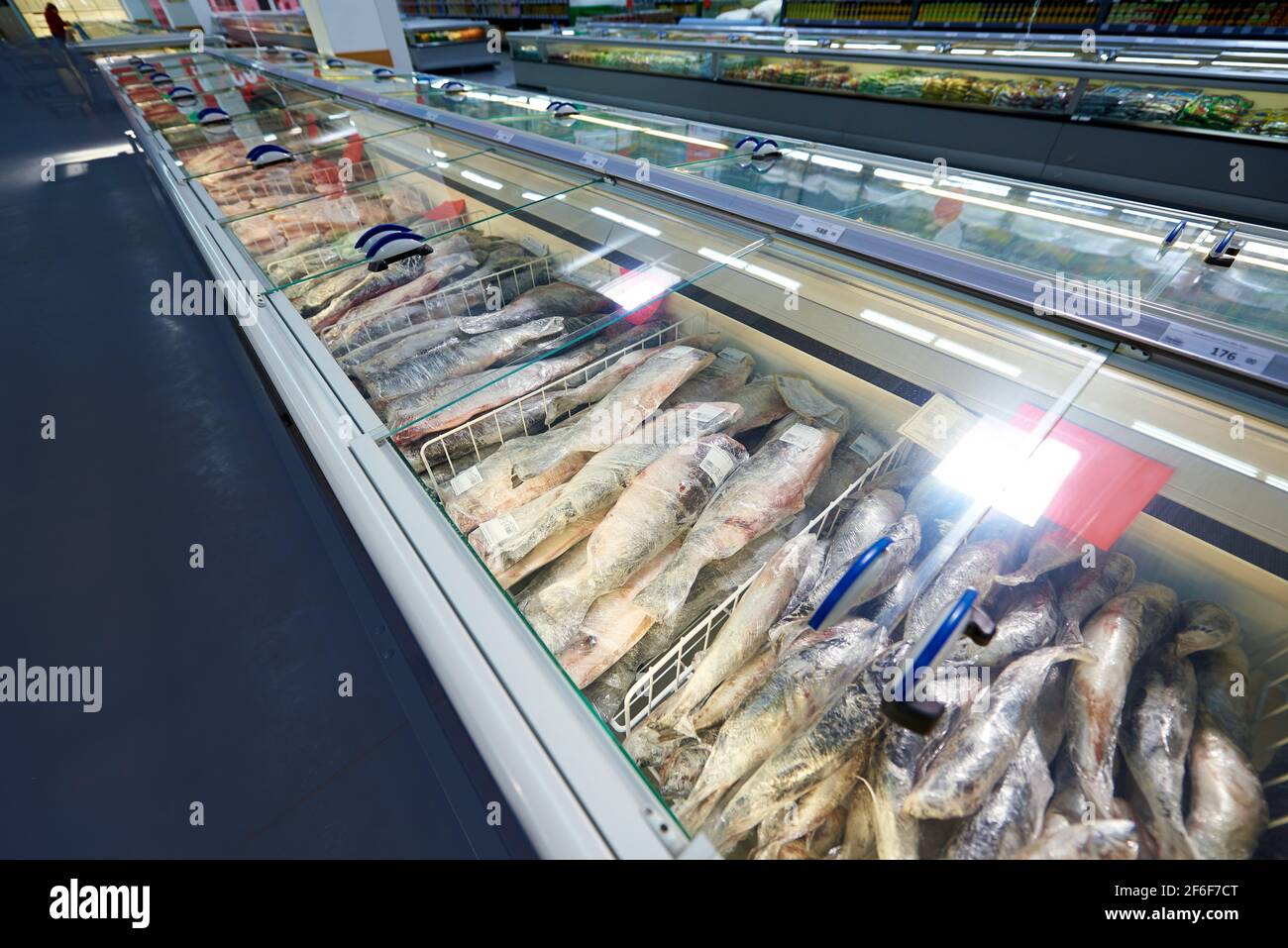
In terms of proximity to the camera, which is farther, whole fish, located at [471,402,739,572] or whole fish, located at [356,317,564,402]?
whole fish, located at [356,317,564,402]

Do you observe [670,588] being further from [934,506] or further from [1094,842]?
[1094,842]

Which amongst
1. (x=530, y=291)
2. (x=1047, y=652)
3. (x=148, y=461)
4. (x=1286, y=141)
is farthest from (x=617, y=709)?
(x=1286, y=141)

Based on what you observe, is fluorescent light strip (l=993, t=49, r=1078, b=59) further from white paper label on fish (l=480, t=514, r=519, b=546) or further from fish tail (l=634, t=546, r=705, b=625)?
white paper label on fish (l=480, t=514, r=519, b=546)

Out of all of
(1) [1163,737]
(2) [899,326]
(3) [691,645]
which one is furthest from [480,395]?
(1) [1163,737]

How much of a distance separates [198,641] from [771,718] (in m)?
1.58

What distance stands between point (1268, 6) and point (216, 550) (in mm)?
8109

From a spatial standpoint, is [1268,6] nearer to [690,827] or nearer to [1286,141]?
[1286,141]

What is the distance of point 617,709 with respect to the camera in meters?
0.96

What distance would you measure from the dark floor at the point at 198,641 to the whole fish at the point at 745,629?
0.57 m

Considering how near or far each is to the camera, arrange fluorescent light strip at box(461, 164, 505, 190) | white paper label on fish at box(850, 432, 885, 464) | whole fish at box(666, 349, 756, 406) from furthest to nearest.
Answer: fluorescent light strip at box(461, 164, 505, 190) < whole fish at box(666, 349, 756, 406) < white paper label on fish at box(850, 432, 885, 464)

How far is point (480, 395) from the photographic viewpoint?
4.38ft

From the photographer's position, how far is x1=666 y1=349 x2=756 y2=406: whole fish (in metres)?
1.41

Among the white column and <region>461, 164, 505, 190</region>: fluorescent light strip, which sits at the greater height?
the white column

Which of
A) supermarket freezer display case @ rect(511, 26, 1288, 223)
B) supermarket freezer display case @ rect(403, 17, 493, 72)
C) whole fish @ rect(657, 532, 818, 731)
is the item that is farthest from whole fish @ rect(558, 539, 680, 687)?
supermarket freezer display case @ rect(403, 17, 493, 72)
